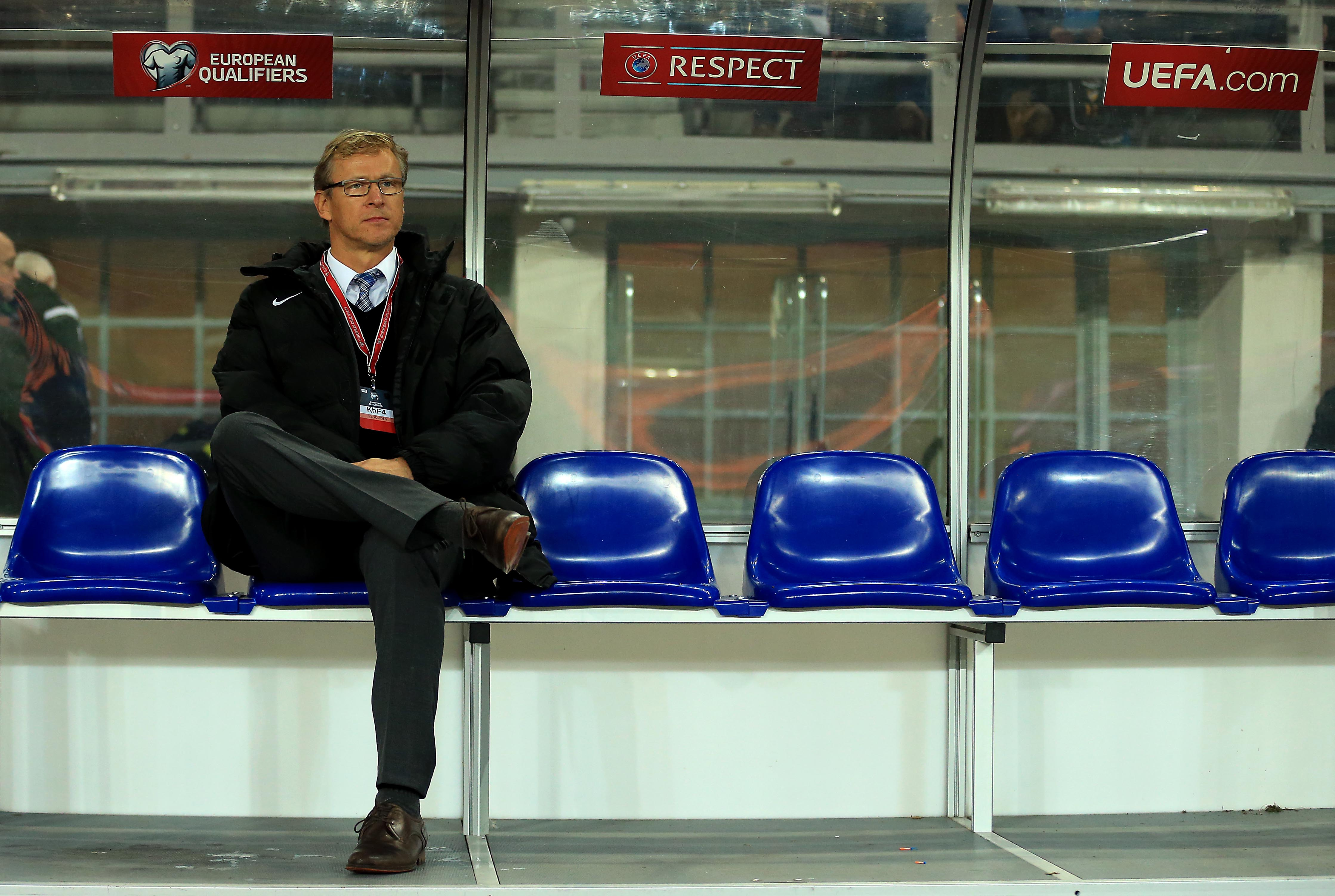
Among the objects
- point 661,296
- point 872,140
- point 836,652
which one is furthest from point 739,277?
point 836,652

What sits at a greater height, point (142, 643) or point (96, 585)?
point (96, 585)

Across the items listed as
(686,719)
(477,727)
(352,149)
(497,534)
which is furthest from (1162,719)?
(352,149)

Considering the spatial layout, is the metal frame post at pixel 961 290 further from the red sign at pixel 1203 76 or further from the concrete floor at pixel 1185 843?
the concrete floor at pixel 1185 843

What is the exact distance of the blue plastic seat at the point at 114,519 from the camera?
362 cm

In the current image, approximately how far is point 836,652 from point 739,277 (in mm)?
1376

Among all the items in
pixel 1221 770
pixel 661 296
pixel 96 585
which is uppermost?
pixel 661 296

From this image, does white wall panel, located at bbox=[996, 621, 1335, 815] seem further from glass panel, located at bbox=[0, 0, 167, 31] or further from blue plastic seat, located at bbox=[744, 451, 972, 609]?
glass panel, located at bbox=[0, 0, 167, 31]

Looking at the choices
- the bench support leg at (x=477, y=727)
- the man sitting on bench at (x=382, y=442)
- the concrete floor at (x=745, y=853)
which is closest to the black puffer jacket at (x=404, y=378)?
the man sitting on bench at (x=382, y=442)

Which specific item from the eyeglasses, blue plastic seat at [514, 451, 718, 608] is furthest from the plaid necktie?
blue plastic seat at [514, 451, 718, 608]

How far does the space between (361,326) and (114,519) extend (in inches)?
40.0

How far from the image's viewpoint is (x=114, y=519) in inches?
146

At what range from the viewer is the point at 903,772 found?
405 centimetres

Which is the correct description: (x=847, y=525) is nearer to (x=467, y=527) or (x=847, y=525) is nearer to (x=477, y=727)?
(x=477, y=727)

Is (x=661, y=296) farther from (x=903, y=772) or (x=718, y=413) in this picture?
(x=903, y=772)
